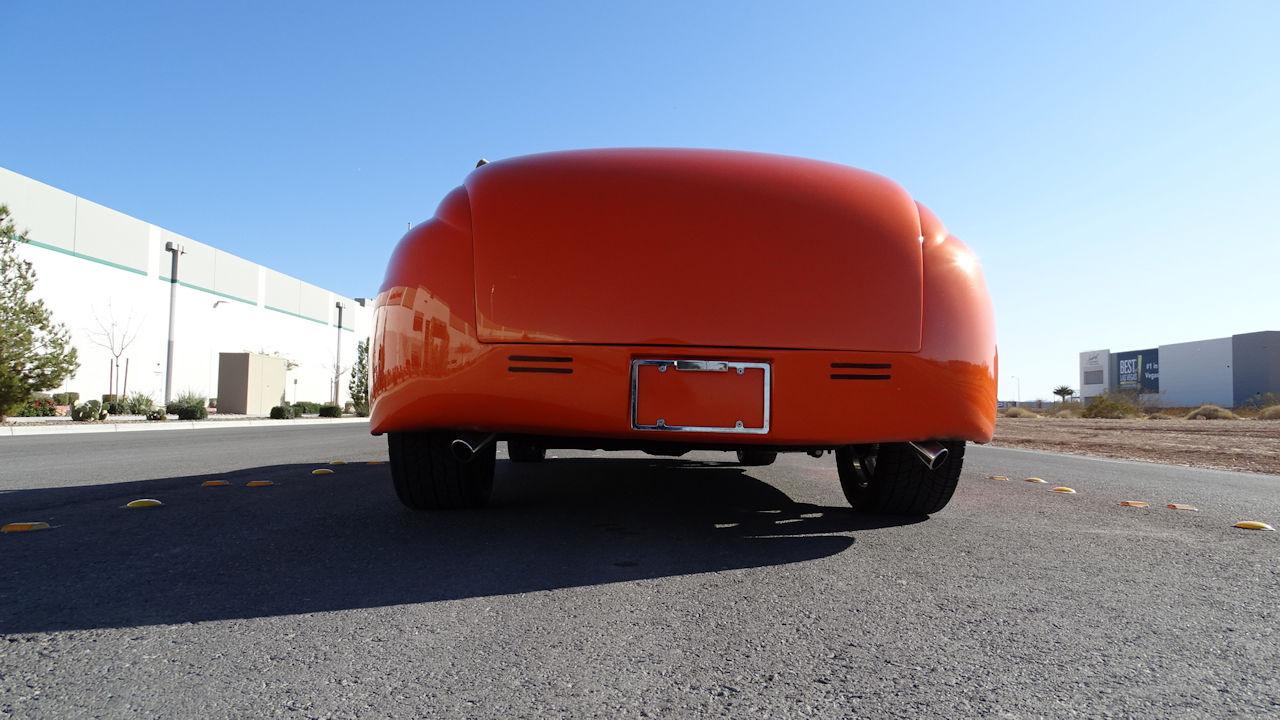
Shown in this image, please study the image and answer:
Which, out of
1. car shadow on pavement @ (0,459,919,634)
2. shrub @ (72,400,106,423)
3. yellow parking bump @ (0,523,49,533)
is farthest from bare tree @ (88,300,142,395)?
yellow parking bump @ (0,523,49,533)

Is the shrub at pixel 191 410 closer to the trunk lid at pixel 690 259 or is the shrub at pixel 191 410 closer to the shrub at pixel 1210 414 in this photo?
the trunk lid at pixel 690 259

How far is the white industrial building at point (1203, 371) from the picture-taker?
7100 centimetres

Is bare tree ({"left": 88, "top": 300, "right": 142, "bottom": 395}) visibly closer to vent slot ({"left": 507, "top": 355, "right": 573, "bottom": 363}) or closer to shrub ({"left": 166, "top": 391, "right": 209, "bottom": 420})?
shrub ({"left": 166, "top": 391, "right": 209, "bottom": 420})

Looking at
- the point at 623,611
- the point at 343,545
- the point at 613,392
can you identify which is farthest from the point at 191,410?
the point at 623,611

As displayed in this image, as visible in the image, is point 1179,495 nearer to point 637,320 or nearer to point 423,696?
point 637,320

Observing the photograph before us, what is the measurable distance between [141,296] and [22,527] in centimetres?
4326

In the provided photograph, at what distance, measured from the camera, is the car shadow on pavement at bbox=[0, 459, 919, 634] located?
2141 mm

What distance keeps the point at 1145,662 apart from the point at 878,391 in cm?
125

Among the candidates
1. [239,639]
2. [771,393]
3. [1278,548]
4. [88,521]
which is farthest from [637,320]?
[1278,548]

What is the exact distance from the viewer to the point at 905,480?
3.51 metres

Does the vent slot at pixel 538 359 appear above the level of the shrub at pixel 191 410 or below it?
above

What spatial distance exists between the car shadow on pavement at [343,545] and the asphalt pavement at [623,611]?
0.02 metres

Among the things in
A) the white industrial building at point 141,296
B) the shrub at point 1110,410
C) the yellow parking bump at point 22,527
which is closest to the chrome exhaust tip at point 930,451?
the yellow parking bump at point 22,527

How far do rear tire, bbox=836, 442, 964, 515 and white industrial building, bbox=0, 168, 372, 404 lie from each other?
1260 inches
